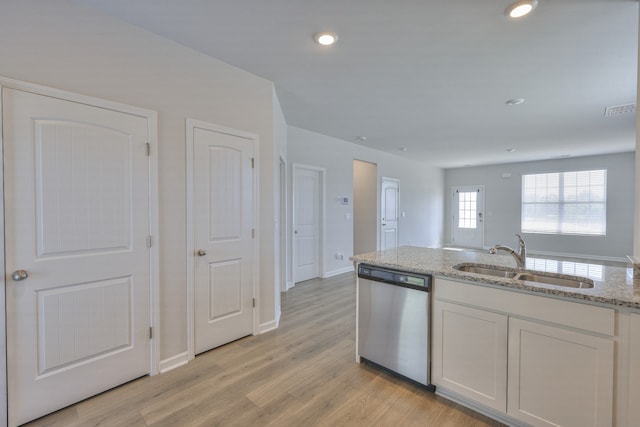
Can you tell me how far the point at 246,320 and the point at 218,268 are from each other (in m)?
0.64

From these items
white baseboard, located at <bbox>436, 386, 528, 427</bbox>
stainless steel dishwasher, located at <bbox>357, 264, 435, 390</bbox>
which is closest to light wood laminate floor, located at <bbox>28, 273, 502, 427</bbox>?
white baseboard, located at <bbox>436, 386, 528, 427</bbox>

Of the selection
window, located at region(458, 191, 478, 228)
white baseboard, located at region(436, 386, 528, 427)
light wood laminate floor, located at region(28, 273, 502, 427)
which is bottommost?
light wood laminate floor, located at region(28, 273, 502, 427)

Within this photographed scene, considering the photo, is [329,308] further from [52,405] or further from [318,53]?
[318,53]

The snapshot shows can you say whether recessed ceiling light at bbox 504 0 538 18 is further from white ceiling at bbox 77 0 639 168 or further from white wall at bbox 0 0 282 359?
white wall at bbox 0 0 282 359

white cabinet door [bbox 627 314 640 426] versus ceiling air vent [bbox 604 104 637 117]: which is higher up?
ceiling air vent [bbox 604 104 637 117]

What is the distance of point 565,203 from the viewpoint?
7352mm

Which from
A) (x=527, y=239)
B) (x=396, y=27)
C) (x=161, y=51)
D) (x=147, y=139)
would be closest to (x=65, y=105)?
(x=147, y=139)

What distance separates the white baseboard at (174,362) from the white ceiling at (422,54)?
2577 mm

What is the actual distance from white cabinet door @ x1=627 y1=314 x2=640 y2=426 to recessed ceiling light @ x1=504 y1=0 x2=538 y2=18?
1874 millimetres

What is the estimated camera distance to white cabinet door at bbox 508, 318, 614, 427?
138 cm

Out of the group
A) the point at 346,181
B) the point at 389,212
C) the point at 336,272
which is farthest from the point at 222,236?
the point at 389,212

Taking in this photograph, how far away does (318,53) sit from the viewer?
8.04ft

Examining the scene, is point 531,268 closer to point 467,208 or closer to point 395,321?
point 395,321

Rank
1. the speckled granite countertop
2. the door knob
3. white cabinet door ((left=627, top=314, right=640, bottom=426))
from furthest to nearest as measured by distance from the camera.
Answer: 1. the door knob
2. the speckled granite countertop
3. white cabinet door ((left=627, top=314, right=640, bottom=426))
